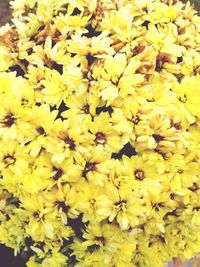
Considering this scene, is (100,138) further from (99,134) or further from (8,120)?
(8,120)

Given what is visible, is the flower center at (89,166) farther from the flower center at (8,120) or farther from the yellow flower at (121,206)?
the flower center at (8,120)

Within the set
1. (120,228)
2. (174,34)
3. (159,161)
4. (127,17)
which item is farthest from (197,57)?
(120,228)

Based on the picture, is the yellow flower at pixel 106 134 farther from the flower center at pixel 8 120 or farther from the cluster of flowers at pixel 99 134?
the flower center at pixel 8 120

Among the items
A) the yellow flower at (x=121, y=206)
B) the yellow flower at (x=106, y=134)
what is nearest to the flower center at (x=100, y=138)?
the yellow flower at (x=106, y=134)

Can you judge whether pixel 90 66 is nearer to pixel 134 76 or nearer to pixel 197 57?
pixel 134 76

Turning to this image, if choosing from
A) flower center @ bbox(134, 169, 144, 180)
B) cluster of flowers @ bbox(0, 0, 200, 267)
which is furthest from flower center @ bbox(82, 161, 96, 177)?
flower center @ bbox(134, 169, 144, 180)

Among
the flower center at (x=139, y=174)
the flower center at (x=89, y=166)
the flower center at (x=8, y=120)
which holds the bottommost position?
the flower center at (x=139, y=174)

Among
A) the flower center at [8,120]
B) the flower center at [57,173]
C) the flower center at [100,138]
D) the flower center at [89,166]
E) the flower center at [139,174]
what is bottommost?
the flower center at [139,174]

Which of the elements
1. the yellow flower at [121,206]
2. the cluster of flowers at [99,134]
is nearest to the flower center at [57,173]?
the cluster of flowers at [99,134]

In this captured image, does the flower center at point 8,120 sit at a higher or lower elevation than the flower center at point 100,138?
higher
